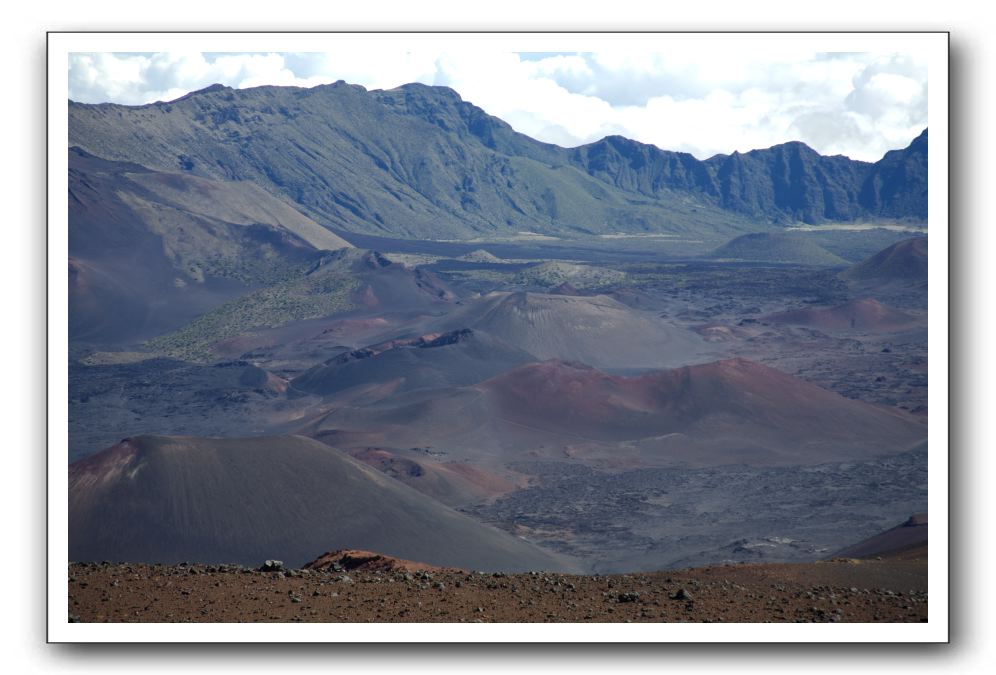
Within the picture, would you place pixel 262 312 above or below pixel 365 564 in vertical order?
above

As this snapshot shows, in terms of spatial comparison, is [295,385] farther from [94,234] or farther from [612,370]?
[94,234]

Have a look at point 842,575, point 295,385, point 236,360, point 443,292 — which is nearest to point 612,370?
point 295,385

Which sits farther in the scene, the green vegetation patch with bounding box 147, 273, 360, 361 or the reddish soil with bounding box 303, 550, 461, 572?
the green vegetation patch with bounding box 147, 273, 360, 361

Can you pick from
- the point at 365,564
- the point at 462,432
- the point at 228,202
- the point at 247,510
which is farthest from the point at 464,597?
the point at 228,202

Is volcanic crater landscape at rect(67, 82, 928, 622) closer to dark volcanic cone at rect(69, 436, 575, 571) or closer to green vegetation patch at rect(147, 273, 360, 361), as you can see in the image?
dark volcanic cone at rect(69, 436, 575, 571)

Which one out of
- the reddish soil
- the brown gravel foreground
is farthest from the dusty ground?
the reddish soil

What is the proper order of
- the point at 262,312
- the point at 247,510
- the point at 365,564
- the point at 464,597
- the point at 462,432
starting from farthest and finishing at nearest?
the point at 262,312
the point at 462,432
the point at 247,510
the point at 365,564
the point at 464,597

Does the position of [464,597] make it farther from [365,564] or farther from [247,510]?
[247,510]
